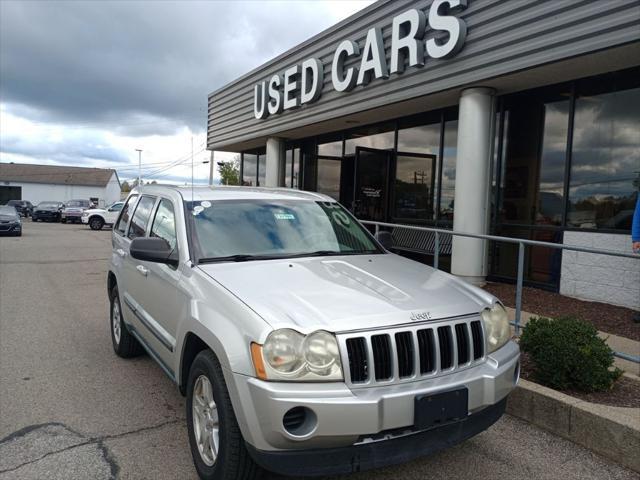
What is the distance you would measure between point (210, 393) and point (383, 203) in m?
8.99

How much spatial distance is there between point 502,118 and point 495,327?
6593 millimetres

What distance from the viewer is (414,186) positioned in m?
10.6

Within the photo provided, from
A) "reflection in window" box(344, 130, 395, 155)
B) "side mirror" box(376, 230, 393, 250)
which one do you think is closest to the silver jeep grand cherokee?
"side mirror" box(376, 230, 393, 250)

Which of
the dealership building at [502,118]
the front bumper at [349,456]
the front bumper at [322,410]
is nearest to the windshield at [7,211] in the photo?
the dealership building at [502,118]

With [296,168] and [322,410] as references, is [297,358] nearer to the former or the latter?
[322,410]

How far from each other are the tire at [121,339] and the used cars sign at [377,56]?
5818mm

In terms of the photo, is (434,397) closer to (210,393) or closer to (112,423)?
(210,393)

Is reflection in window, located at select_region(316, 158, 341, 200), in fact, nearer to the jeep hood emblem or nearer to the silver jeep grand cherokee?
the silver jeep grand cherokee

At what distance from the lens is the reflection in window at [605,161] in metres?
6.99

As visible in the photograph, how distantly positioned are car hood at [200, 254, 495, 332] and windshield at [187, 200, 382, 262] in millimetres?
193

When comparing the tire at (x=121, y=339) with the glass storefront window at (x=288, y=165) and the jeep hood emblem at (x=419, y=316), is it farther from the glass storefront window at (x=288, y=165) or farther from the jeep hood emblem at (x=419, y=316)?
the glass storefront window at (x=288, y=165)

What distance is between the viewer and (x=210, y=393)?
9.09ft

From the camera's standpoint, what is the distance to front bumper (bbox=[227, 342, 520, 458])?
2.29 metres

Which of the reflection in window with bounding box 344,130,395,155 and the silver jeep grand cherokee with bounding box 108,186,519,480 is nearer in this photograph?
the silver jeep grand cherokee with bounding box 108,186,519,480
